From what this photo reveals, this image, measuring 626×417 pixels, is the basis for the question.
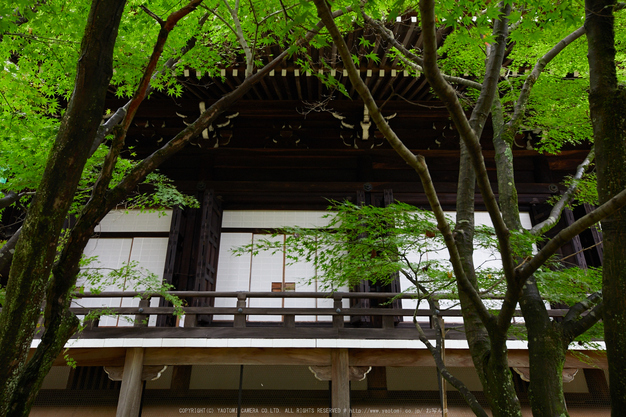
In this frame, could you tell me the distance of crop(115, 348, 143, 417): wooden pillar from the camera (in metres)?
6.08

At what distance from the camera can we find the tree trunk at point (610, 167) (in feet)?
5.63

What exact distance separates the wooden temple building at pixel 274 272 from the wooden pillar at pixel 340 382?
0.07ft

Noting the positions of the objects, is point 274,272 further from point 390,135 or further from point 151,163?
point 390,135

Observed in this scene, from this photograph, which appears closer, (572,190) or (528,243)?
(528,243)

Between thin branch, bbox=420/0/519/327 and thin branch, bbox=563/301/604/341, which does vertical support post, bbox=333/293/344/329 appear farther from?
thin branch, bbox=420/0/519/327

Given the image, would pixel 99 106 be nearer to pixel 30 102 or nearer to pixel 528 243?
pixel 528 243

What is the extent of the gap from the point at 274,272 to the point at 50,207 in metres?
6.41

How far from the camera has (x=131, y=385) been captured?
6234mm

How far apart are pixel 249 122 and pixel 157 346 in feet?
16.3

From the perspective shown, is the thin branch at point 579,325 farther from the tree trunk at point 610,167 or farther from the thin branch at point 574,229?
the tree trunk at point 610,167

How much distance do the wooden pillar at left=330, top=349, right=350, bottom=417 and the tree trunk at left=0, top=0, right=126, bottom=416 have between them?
482 centimetres

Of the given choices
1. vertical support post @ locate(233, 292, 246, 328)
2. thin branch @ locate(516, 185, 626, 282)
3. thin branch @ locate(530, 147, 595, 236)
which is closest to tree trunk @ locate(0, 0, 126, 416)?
thin branch @ locate(516, 185, 626, 282)

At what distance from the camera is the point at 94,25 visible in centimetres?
242

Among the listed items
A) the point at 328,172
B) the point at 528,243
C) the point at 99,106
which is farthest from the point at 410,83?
the point at 99,106
